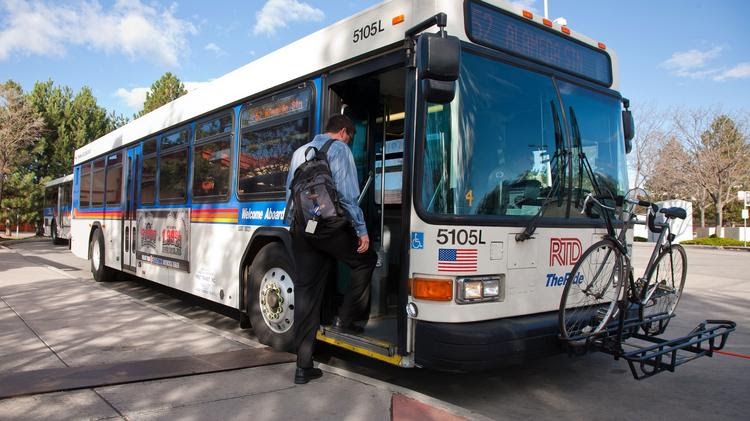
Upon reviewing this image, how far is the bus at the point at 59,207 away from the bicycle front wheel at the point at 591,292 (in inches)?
893

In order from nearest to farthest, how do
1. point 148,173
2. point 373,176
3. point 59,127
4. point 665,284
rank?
point 665,284 < point 373,176 < point 148,173 < point 59,127

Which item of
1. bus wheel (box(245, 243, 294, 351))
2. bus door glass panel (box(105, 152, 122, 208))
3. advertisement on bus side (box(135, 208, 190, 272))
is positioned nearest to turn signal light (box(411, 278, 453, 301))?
bus wheel (box(245, 243, 294, 351))

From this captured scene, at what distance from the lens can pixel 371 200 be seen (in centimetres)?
519

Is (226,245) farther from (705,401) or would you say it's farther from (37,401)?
(705,401)

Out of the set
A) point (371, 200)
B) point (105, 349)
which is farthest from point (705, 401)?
point (105, 349)

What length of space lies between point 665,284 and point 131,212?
7972mm

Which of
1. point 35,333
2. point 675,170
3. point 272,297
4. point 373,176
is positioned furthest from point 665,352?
point 675,170

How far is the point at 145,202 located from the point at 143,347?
360cm

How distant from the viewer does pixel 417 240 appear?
383 centimetres

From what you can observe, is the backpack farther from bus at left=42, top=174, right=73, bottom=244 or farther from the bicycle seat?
bus at left=42, top=174, right=73, bottom=244

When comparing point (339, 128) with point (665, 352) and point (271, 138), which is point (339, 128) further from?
point (665, 352)

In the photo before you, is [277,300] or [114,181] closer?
[277,300]

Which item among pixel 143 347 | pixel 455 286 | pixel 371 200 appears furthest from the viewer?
pixel 143 347

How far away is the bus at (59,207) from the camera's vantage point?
24.8m
